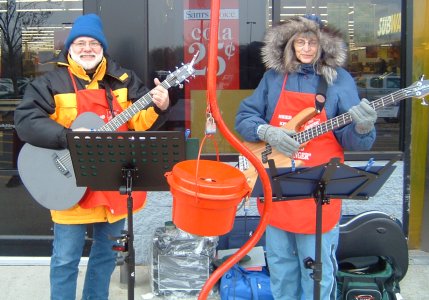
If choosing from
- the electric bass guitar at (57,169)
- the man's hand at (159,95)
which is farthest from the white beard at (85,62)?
the man's hand at (159,95)

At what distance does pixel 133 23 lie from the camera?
165 inches

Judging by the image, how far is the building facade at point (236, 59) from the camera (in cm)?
445

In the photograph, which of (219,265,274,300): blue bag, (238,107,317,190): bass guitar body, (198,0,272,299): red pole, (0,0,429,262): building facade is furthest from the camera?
(0,0,429,262): building facade

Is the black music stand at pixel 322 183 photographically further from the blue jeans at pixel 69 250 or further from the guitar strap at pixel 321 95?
the blue jeans at pixel 69 250

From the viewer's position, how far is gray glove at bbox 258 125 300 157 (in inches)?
108

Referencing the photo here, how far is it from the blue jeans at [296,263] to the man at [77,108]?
2.66ft

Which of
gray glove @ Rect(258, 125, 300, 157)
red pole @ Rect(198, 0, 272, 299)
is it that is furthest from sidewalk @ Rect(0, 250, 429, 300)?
red pole @ Rect(198, 0, 272, 299)

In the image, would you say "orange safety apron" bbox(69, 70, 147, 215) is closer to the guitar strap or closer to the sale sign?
the guitar strap

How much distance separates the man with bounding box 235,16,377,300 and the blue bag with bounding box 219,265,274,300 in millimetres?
452

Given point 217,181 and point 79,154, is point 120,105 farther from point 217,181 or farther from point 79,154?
point 217,181

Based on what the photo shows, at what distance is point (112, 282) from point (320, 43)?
2.32 meters

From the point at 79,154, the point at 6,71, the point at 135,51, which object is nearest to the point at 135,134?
the point at 79,154

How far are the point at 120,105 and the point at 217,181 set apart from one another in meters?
1.15

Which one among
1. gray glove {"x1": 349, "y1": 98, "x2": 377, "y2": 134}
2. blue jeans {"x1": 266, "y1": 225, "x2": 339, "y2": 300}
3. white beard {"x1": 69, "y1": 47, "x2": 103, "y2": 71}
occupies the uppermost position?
white beard {"x1": 69, "y1": 47, "x2": 103, "y2": 71}
